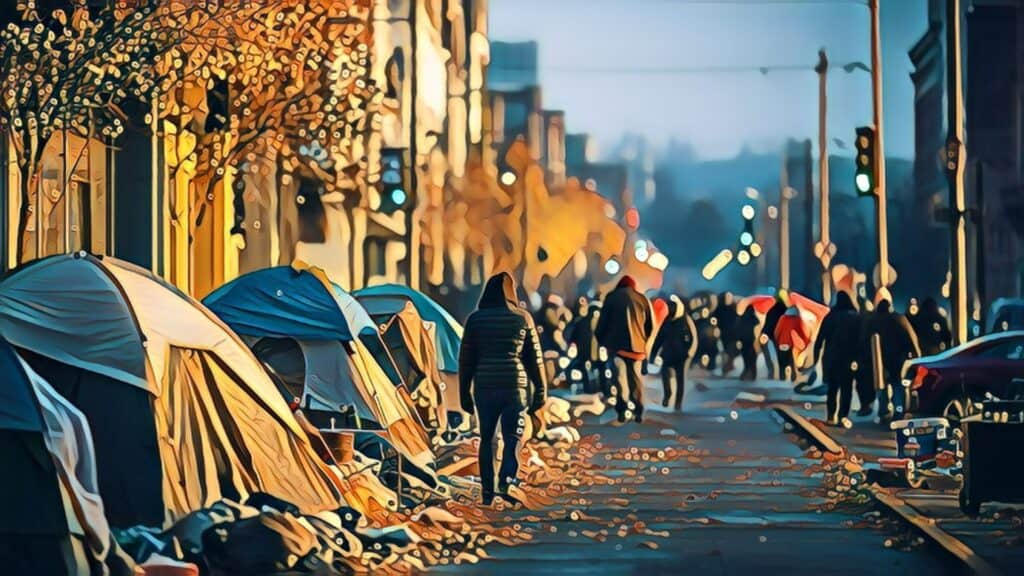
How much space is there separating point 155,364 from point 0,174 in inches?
522

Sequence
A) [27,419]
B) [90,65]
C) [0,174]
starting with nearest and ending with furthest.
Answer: [27,419], [90,65], [0,174]

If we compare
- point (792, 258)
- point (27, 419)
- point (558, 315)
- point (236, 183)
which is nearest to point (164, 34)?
point (27, 419)

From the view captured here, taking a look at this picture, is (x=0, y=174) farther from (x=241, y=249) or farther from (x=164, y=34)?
(x=241, y=249)

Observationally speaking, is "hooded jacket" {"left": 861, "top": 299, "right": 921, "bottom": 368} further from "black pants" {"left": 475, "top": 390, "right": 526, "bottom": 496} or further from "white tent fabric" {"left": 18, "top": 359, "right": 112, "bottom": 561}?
"white tent fabric" {"left": 18, "top": 359, "right": 112, "bottom": 561}

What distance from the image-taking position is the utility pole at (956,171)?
A: 30156 mm

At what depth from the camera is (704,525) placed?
54.0 feet

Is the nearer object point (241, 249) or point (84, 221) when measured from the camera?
point (84, 221)

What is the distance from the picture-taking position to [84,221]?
32.0m

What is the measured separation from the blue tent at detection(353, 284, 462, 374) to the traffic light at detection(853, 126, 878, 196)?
731cm

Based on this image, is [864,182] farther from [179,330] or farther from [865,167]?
[179,330]

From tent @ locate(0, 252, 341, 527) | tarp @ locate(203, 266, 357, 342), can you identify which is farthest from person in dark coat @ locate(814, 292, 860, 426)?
tent @ locate(0, 252, 341, 527)

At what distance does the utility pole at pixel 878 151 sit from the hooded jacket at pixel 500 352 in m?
17.8

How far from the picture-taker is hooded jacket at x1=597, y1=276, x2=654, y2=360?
30.5 m

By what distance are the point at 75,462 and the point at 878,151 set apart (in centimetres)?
→ 2623
